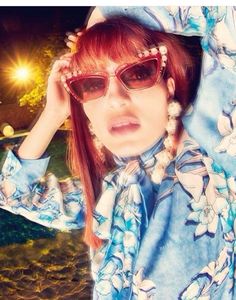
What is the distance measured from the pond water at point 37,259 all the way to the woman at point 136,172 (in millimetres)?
65

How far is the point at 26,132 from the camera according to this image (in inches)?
102

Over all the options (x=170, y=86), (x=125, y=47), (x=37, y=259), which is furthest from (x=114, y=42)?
(x=37, y=259)

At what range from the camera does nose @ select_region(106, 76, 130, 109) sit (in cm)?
245

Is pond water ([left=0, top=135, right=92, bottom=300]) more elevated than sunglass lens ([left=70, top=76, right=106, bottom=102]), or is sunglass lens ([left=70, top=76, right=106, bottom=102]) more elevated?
sunglass lens ([left=70, top=76, right=106, bottom=102])

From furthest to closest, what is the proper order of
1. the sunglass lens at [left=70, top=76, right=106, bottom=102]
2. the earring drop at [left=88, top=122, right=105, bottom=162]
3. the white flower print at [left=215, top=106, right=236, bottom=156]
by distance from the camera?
the earring drop at [left=88, top=122, right=105, bottom=162]
the sunglass lens at [left=70, top=76, right=106, bottom=102]
the white flower print at [left=215, top=106, right=236, bottom=156]

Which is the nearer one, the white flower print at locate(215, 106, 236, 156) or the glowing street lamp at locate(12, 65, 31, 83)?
the white flower print at locate(215, 106, 236, 156)

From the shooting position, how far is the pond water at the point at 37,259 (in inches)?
104

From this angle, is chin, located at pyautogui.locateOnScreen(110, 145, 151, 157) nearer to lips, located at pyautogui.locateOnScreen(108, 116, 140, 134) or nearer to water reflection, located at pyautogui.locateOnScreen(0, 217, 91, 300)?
lips, located at pyautogui.locateOnScreen(108, 116, 140, 134)

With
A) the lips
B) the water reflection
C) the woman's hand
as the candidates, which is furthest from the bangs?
the water reflection

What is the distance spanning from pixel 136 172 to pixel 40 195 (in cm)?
42

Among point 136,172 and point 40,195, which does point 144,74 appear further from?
point 40,195

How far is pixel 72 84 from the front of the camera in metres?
2.53

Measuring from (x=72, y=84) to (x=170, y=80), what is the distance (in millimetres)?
387

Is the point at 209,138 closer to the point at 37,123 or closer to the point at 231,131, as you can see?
the point at 231,131
